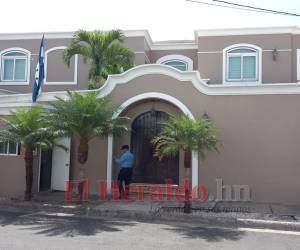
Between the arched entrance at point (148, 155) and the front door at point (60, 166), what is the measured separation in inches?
94.4

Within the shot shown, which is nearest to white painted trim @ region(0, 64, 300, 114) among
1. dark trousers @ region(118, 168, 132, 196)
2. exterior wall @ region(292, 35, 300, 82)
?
dark trousers @ region(118, 168, 132, 196)

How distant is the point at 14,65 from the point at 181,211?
45.1 feet

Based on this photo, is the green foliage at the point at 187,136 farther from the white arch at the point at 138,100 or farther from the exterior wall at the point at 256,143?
the white arch at the point at 138,100

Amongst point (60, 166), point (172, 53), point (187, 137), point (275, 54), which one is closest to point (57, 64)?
point (172, 53)

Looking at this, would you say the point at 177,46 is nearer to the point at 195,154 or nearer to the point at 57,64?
the point at 57,64

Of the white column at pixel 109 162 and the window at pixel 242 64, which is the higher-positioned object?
the window at pixel 242 64

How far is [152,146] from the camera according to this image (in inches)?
599

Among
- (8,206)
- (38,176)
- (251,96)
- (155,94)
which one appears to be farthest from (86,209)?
(251,96)

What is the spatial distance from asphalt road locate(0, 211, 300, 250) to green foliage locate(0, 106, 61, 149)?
2.94m

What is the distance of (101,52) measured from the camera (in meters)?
16.9

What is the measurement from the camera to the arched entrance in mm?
15078

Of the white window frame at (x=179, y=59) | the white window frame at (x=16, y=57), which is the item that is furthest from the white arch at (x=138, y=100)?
the white window frame at (x=16, y=57)

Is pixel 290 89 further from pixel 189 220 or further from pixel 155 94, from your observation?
pixel 189 220

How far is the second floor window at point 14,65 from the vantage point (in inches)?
841
